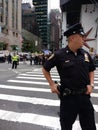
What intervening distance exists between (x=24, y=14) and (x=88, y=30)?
322ft

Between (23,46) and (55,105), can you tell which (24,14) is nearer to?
(23,46)

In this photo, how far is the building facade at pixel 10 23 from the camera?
310 feet

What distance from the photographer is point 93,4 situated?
55.5 m

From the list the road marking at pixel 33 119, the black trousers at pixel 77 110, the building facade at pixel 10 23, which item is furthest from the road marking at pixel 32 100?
the building facade at pixel 10 23

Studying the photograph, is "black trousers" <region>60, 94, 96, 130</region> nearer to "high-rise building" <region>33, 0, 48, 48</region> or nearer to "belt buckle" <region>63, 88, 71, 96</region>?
"belt buckle" <region>63, 88, 71, 96</region>

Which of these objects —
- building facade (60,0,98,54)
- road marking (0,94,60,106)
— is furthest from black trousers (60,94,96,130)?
building facade (60,0,98,54)

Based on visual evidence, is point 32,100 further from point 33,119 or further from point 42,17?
point 42,17

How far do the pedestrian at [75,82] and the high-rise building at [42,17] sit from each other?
166 meters

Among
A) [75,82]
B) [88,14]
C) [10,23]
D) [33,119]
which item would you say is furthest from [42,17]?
[75,82]

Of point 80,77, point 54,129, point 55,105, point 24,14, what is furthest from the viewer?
point 24,14

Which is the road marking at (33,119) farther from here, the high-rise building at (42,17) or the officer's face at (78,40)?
the high-rise building at (42,17)

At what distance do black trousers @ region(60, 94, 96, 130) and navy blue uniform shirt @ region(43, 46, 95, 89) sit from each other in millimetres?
152

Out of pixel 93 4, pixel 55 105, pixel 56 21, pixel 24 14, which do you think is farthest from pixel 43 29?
pixel 55 105

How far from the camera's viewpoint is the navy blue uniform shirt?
4.38m
